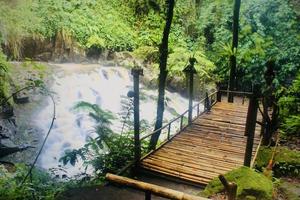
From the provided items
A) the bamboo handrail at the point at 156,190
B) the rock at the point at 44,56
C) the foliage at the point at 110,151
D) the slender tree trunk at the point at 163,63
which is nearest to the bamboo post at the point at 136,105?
the foliage at the point at 110,151

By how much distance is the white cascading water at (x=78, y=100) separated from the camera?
11.7 meters

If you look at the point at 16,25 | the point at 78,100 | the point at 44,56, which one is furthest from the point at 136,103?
the point at 44,56

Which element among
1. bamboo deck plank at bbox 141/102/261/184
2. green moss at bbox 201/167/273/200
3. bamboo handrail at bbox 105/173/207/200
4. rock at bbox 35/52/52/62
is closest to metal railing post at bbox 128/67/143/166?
bamboo deck plank at bbox 141/102/261/184

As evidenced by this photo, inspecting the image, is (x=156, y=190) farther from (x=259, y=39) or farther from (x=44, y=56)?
(x=259, y=39)

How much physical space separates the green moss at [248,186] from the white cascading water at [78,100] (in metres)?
5.32

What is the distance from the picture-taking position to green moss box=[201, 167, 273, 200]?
477cm

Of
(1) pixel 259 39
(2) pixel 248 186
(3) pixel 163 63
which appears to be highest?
(1) pixel 259 39

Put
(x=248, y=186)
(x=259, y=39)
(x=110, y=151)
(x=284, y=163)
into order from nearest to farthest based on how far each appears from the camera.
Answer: (x=248, y=186), (x=284, y=163), (x=110, y=151), (x=259, y=39)

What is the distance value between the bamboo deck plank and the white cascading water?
1522mm

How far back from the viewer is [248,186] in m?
4.84

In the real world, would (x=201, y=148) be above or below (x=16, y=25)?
below

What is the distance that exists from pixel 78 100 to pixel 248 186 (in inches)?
414

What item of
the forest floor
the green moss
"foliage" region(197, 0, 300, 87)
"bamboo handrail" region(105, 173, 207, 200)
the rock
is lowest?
the forest floor

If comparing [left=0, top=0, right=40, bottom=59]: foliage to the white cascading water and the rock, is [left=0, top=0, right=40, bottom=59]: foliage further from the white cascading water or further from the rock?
the white cascading water
